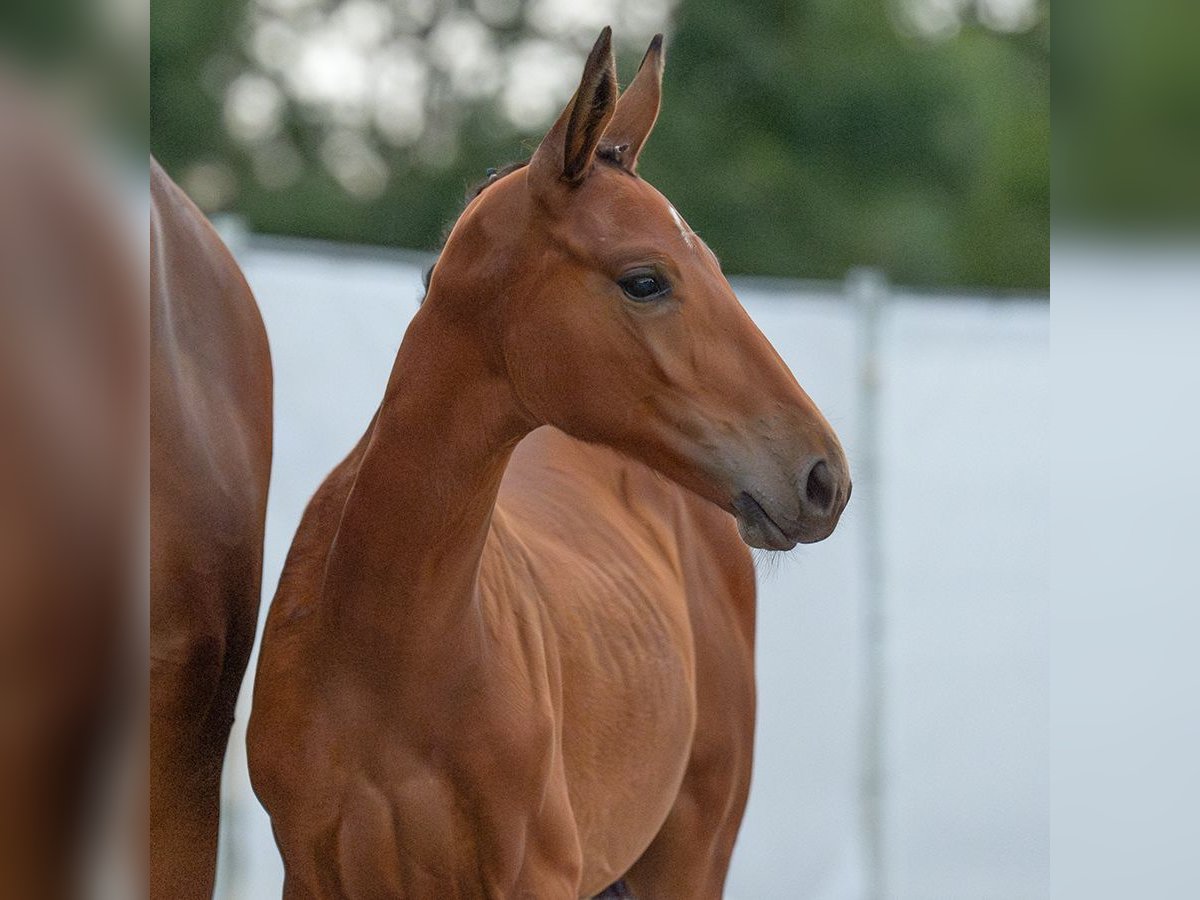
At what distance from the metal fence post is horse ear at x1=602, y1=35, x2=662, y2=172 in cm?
117

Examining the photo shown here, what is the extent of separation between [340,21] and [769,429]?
1.35 meters

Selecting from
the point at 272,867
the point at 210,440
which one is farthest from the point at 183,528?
the point at 272,867

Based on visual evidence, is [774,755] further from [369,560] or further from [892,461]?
[369,560]

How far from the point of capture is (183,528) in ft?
3.38

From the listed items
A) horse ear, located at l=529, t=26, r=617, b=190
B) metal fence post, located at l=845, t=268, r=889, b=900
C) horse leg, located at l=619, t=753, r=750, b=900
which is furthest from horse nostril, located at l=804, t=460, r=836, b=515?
metal fence post, located at l=845, t=268, r=889, b=900

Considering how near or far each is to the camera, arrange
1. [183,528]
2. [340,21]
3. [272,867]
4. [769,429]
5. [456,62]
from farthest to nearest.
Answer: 1. [456,62]
2. [340,21]
3. [272,867]
4. [183,528]
5. [769,429]

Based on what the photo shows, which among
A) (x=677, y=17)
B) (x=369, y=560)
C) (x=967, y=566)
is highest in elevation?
(x=677, y=17)

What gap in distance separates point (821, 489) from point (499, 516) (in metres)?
0.36

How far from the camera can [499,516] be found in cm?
113

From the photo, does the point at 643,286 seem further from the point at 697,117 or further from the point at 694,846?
the point at 697,117

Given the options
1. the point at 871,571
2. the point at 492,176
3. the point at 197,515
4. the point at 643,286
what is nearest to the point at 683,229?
the point at 643,286

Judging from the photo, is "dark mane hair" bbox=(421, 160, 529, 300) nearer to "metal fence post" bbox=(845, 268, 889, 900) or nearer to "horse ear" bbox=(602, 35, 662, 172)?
"horse ear" bbox=(602, 35, 662, 172)

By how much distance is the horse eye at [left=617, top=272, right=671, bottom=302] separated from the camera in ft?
2.88

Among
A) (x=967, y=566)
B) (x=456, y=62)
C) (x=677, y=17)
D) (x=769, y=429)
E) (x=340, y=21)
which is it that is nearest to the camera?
(x=769, y=429)
